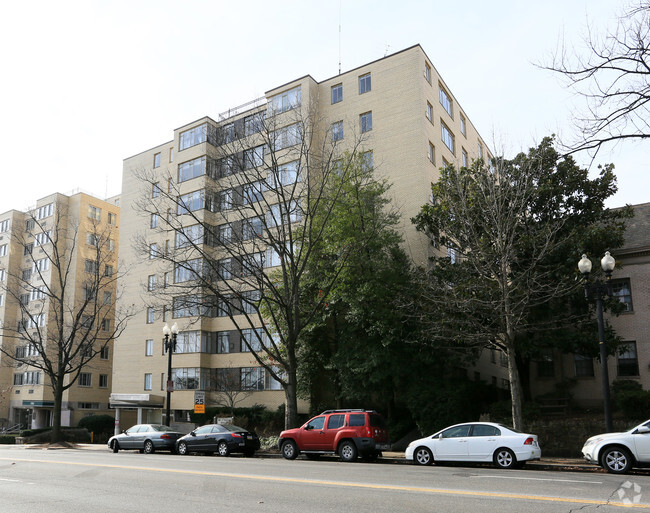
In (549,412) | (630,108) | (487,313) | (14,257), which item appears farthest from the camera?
(14,257)

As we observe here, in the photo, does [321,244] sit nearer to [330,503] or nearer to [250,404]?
[250,404]

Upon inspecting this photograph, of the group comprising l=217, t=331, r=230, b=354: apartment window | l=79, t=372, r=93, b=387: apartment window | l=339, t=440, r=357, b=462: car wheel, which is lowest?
l=339, t=440, r=357, b=462: car wheel

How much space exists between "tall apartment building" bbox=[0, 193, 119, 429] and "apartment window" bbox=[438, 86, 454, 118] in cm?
3555

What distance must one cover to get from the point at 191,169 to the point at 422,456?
1387 inches

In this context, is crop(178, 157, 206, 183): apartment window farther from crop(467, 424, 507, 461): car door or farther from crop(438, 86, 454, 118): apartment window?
crop(467, 424, 507, 461): car door

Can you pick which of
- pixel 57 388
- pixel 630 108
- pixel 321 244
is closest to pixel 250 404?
pixel 57 388

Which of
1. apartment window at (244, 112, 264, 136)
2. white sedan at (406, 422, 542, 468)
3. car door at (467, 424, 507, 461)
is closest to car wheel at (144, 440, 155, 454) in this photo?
white sedan at (406, 422, 542, 468)

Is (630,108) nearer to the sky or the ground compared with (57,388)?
nearer to the sky

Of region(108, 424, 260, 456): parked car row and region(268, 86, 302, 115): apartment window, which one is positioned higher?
region(268, 86, 302, 115): apartment window

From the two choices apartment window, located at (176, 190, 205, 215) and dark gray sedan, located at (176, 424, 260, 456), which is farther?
apartment window, located at (176, 190, 205, 215)

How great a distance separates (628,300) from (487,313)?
1228 cm

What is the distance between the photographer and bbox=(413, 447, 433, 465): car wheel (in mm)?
17542

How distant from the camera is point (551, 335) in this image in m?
24.6

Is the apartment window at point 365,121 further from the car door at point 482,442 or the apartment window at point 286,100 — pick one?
the car door at point 482,442
